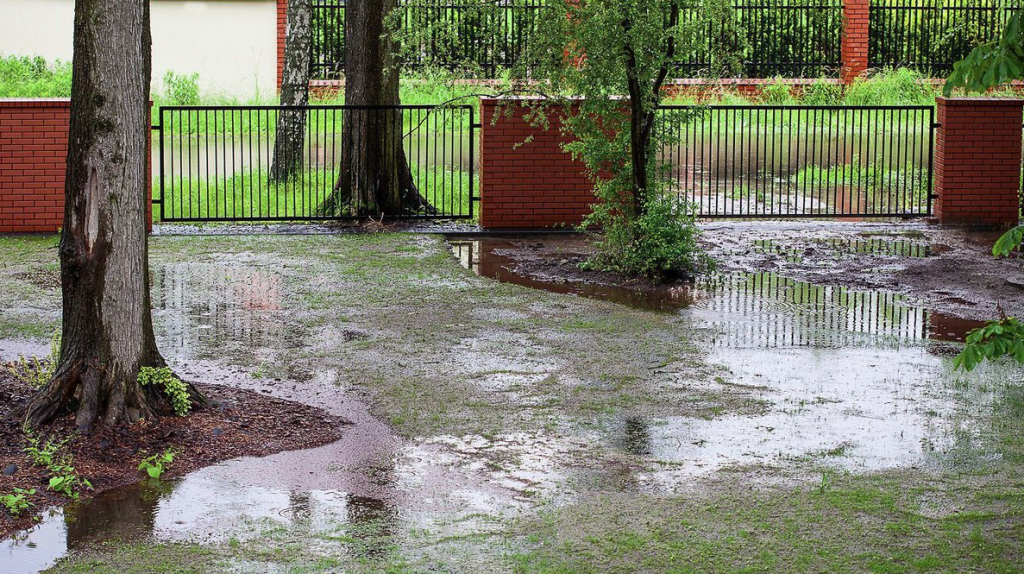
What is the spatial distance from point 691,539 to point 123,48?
166 inches

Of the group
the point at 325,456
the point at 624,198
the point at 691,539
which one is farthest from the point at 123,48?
the point at 624,198

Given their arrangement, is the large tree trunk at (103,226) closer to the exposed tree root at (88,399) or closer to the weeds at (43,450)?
the exposed tree root at (88,399)

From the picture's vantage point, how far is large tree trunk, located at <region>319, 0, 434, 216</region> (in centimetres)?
1639

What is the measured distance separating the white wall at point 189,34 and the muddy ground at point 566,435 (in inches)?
678

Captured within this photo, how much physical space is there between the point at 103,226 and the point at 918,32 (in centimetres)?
2600

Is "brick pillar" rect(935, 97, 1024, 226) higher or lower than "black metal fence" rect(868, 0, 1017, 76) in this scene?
lower

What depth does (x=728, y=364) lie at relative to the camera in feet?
32.0

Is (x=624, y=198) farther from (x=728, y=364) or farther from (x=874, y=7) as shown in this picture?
(x=874, y=7)

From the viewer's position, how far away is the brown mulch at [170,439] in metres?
7.12

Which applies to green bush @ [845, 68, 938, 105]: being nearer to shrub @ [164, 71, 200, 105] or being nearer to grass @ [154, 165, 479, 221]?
grass @ [154, 165, 479, 221]

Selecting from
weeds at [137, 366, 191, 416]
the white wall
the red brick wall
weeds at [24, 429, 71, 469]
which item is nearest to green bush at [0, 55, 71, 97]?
the white wall

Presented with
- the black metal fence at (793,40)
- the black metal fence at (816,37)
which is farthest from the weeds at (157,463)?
the black metal fence at (793,40)

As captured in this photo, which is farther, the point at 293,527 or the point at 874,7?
the point at 874,7

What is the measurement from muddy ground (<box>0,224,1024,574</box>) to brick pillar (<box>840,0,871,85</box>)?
17641mm
